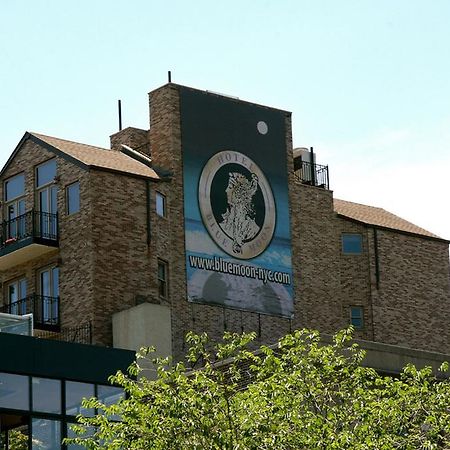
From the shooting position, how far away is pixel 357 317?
209ft

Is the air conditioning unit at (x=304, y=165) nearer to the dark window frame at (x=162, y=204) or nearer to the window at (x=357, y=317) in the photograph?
the window at (x=357, y=317)

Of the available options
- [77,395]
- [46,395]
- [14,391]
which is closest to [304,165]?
[77,395]

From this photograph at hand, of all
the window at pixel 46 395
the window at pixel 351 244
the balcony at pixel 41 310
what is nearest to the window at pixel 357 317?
the window at pixel 351 244

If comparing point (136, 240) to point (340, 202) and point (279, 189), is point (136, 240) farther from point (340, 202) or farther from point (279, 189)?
point (340, 202)

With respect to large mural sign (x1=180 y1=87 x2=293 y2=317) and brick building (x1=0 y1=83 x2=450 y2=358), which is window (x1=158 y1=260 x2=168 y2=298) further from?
large mural sign (x1=180 y1=87 x2=293 y2=317)

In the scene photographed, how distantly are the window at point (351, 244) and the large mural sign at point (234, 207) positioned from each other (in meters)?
3.86

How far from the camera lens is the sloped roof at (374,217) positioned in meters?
65.1

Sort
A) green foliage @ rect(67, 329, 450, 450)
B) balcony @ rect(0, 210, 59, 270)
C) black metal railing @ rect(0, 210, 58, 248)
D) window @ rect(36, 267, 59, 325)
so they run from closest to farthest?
green foliage @ rect(67, 329, 450, 450) → window @ rect(36, 267, 59, 325) → balcony @ rect(0, 210, 59, 270) → black metal railing @ rect(0, 210, 58, 248)

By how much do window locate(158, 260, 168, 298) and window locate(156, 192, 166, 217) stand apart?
1869mm

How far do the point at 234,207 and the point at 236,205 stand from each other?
0.47 ft

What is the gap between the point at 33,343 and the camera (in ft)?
133

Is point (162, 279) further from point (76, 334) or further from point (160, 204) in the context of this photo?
point (76, 334)

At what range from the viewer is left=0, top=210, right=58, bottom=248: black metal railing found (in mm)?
57125

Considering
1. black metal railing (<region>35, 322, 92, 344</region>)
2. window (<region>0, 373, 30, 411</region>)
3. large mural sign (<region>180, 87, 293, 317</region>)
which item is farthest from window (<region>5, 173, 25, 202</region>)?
window (<region>0, 373, 30, 411</region>)
